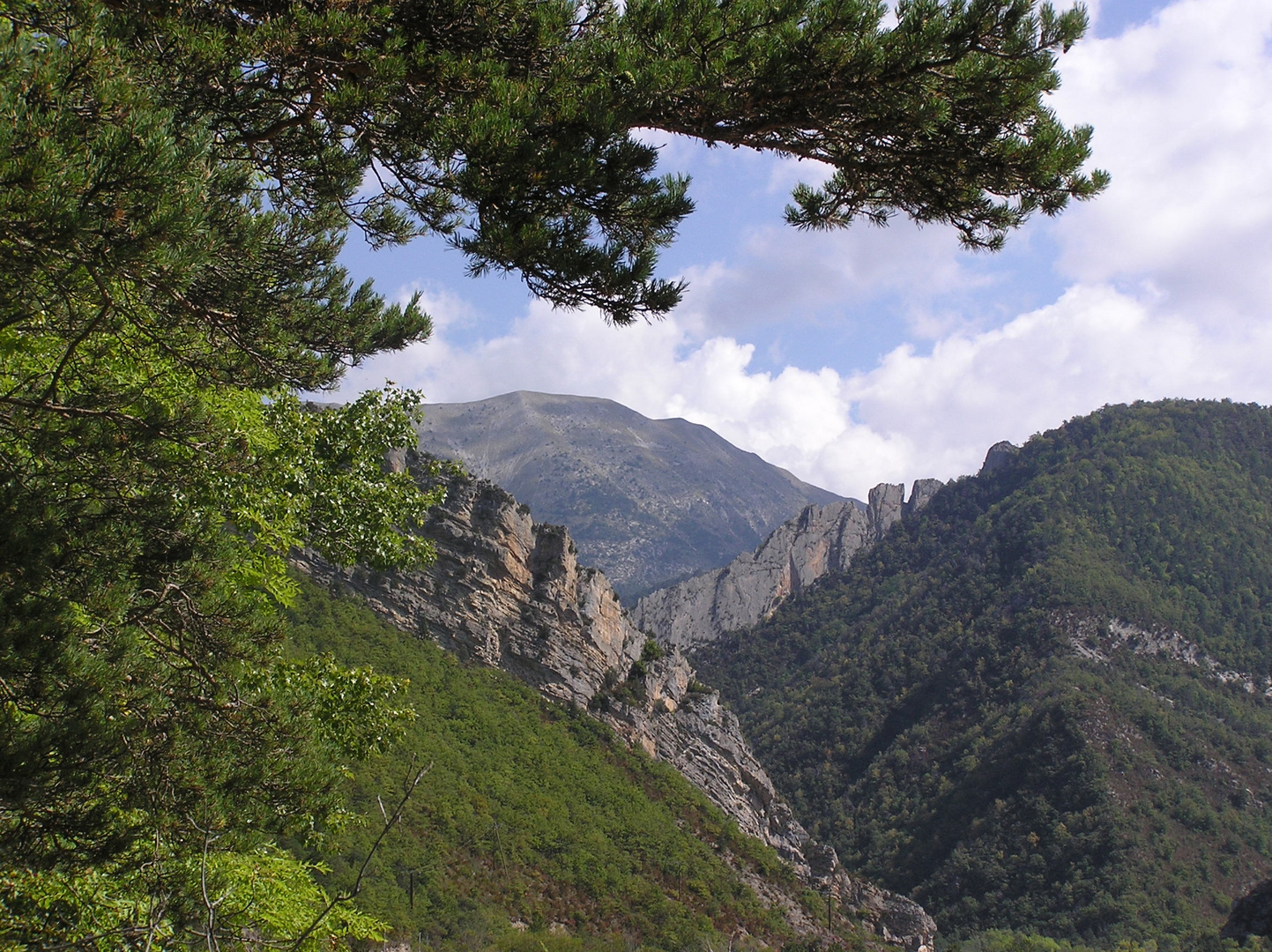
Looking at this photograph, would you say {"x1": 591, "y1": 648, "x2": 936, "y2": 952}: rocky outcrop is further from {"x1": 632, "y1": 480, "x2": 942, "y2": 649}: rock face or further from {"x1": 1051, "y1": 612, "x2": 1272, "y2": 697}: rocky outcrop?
{"x1": 632, "y1": 480, "x2": 942, "y2": 649}: rock face

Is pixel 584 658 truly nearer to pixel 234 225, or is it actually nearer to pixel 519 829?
pixel 519 829

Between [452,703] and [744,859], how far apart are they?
61.6 feet

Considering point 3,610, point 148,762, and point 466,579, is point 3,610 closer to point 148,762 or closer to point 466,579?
point 148,762

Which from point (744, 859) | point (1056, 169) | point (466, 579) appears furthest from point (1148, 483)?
point (1056, 169)

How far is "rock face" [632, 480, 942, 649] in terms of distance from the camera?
106000 mm

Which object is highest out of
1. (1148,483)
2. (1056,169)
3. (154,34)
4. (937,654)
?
(1148,483)

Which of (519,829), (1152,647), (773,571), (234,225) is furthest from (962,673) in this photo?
(234,225)

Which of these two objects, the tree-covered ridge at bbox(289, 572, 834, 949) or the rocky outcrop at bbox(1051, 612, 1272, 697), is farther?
the rocky outcrop at bbox(1051, 612, 1272, 697)

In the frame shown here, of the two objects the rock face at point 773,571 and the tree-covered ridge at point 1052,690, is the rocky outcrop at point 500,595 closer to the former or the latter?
the tree-covered ridge at point 1052,690

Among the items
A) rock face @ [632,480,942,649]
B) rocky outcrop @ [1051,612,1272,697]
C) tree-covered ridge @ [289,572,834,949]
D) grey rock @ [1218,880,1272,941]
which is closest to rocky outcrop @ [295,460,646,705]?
tree-covered ridge @ [289,572,834,949]

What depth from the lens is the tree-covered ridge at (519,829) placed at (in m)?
26.3

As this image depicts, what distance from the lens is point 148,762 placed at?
13.1ft

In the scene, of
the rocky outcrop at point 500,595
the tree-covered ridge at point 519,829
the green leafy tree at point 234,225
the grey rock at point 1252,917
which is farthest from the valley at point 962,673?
the green leafy tree at point 234,225

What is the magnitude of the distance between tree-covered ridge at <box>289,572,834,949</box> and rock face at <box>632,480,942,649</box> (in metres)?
59.2
